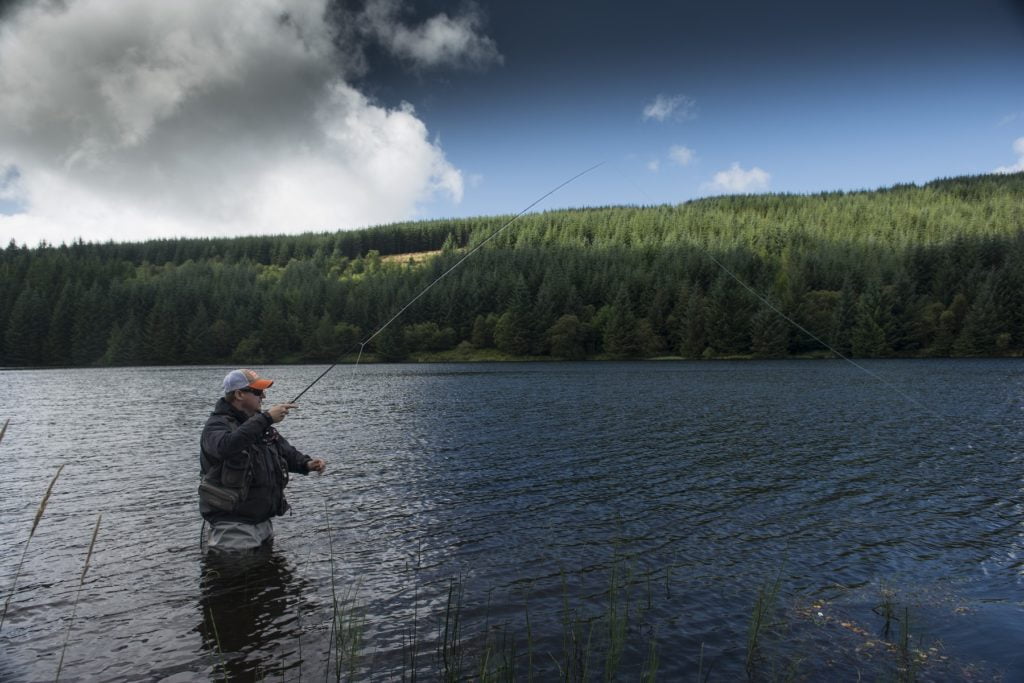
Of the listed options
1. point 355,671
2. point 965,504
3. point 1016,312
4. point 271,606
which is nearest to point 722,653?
point 355,671

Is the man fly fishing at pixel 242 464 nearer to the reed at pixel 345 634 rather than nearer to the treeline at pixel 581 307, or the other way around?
the reed at pixel 345 634

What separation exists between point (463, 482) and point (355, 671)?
12.1 metres

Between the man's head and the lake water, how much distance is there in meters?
3.04

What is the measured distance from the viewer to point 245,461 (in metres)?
10.2

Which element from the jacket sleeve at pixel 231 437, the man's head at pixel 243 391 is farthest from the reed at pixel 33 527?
the man's head at pixel 243 391

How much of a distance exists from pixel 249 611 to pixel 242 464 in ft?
7.43

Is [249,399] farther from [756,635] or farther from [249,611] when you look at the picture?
[756,635]

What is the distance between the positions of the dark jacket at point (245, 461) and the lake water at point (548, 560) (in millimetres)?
1221

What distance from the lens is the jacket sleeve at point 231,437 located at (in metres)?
9.66

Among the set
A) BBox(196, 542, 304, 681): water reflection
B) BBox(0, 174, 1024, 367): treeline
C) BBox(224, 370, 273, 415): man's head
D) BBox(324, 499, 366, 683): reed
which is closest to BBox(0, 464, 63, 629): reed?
BBox(196, 542, 304, 681): water reflection

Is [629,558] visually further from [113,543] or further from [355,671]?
[113,543]

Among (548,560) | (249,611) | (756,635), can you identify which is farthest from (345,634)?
(756,635)

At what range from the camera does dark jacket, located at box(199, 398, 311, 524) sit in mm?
9742

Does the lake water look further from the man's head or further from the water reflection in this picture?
the man's head
